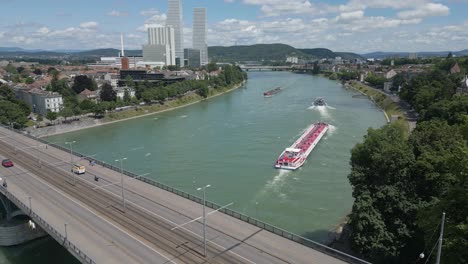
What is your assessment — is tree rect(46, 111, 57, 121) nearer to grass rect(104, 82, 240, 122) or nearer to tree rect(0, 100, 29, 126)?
tree rect(0, 100, 29, 126)

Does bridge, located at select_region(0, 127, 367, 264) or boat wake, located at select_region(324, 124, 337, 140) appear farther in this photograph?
boat wake, located at select_region(324, 124, 337, 140)

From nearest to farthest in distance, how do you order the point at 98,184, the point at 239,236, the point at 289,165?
1. the point at 239,236
2. the point at 98,184
3. the point at 289,165

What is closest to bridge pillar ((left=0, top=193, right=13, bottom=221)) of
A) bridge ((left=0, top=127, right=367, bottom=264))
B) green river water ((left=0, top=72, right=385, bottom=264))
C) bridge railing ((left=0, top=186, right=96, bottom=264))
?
bridge ((left=0, top=127, right=367, bottom=264))

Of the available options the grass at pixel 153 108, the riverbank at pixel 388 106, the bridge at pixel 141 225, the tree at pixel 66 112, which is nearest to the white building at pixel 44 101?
the tree at pixel 66 112

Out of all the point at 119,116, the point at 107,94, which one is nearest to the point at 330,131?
the point at 119,116

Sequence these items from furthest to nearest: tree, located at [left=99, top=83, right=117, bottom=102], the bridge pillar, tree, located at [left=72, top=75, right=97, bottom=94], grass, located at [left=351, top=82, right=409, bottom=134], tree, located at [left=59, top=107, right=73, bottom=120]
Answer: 1. tree, located at [left=72, top=75, right=97, bottom=94]
2. tree, located at [left=99, top=83, right=117, bottom=102]
3. tree, located at [left=59, top=107, right=73, bottom=120]
4. grass, located at [left=351, top=82, right=409, bottom=134]
5. the bridge pillar

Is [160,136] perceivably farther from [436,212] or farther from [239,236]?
[436,212]

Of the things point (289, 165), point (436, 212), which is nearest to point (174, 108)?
point (289, 165)
